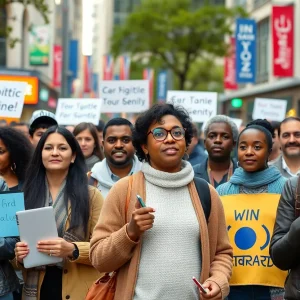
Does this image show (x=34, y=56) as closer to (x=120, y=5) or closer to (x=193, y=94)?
(x=193, y=94)

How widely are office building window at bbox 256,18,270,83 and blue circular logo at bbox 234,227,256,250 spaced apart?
32436mm

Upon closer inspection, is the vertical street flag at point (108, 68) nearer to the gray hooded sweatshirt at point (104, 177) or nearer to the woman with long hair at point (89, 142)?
the woman with long hair at point (89, 142)

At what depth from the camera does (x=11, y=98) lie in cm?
953

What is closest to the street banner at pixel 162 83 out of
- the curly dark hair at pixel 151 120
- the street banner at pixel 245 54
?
the street banner at pixel 245 54

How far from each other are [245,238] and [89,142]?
12.7 ft

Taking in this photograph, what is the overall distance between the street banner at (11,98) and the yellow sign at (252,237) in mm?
4461

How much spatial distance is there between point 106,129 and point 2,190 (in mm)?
1768

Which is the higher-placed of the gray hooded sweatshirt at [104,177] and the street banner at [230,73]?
the street banner at [230,73]

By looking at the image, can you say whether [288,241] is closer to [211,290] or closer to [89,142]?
[211,290]

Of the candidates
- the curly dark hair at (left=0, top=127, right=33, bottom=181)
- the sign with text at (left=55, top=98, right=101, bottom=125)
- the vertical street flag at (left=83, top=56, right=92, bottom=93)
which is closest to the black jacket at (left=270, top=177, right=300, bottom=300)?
the curly dark hair at (left=0, top=127, right=33, bottom=181)

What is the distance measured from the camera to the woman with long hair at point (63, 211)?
5070mm

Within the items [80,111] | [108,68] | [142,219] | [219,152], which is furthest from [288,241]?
[108,68]

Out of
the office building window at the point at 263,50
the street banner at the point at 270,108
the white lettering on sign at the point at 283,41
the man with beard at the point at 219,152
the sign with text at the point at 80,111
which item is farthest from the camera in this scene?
the office building window at the point at 263,50

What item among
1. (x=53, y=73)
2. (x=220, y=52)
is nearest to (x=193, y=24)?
(x=220, y=52)
